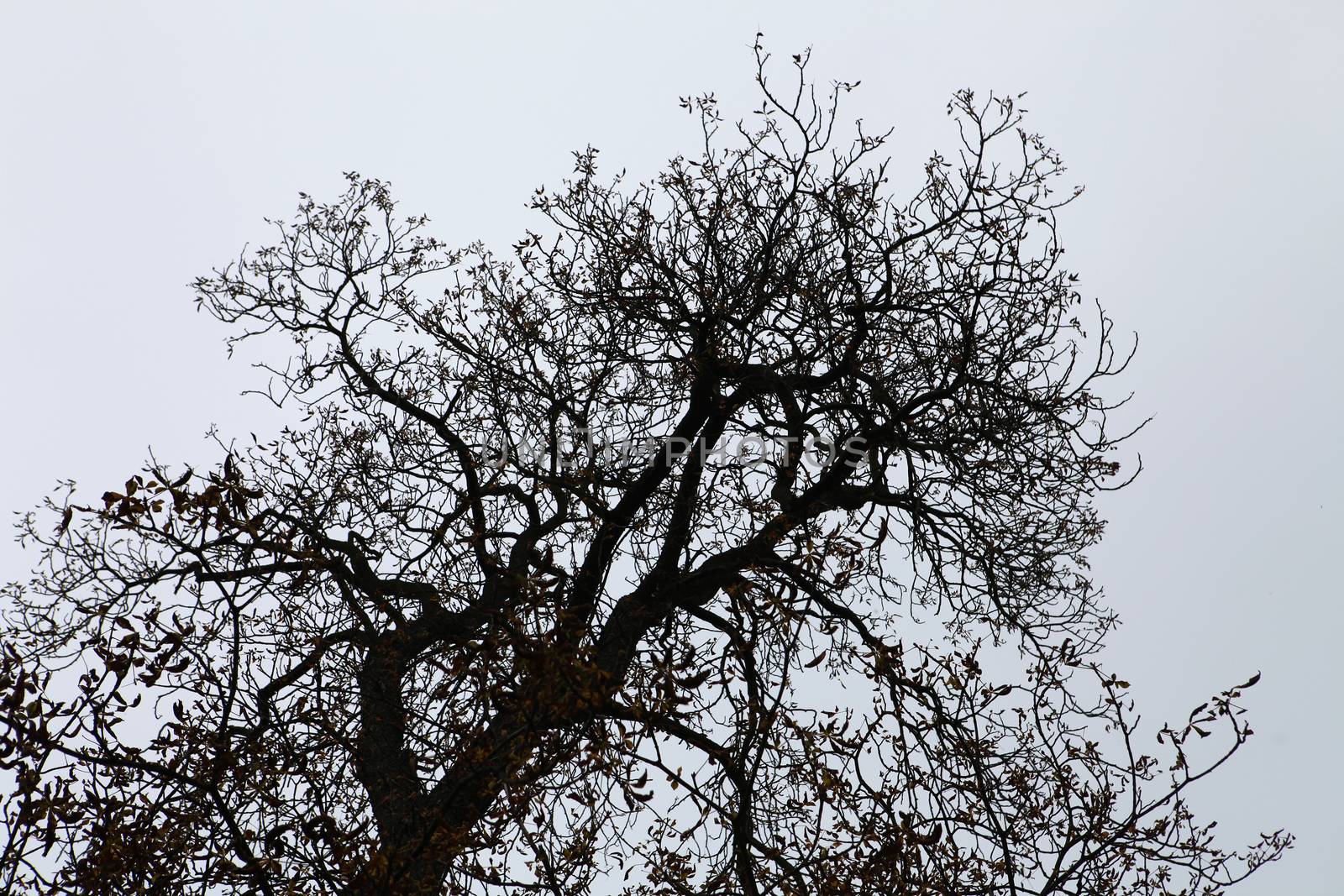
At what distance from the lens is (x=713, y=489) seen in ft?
26.7

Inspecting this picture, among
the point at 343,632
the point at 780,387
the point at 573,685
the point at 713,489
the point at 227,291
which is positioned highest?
the point at 780,387

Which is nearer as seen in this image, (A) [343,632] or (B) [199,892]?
(B) [199,892]

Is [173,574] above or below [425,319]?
below

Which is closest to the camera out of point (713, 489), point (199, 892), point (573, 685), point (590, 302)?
point (573, 685)

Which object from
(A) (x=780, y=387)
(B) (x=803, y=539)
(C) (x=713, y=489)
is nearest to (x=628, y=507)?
(C) (x=713, y=489)

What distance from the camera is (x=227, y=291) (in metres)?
10.1

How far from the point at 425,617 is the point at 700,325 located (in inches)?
129

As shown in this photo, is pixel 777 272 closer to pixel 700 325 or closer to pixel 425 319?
pixel 700 325

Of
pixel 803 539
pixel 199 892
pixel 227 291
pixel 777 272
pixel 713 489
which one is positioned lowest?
pixel 199 892

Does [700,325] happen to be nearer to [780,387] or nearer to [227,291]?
[780,387]

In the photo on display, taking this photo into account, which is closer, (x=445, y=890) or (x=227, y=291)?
(x=445, y=890)

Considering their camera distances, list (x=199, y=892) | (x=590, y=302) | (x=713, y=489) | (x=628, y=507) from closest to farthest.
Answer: (x=199, y=892), (x=713, y=489), (x=628, y=507), (x=590, y=302)

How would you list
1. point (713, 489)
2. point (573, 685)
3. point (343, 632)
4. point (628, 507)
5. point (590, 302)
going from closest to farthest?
point (573, 685) < point (343, 632) < point (713, 489) < point (628, 507) < point (590, 302)

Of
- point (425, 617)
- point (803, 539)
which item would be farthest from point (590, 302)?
point (803, 539)
